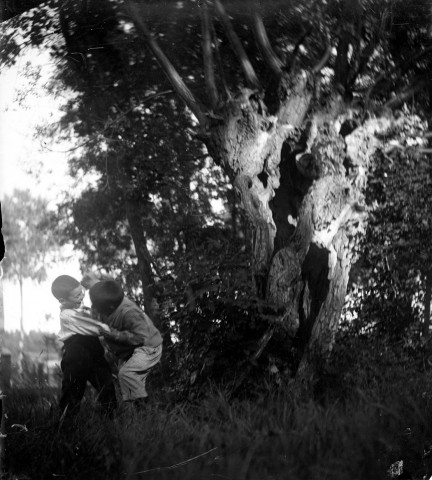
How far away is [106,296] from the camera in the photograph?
7.38 ft

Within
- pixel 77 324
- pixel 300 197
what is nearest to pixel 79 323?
pixel 77 324

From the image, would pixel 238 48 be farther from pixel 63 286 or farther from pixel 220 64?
pixel 63 286

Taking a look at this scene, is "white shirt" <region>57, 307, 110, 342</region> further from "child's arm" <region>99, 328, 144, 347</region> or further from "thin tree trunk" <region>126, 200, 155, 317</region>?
"thin tree trunk" <region>126, 200, 155, 317</region>

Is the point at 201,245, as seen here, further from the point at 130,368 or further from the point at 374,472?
the point at 374,472

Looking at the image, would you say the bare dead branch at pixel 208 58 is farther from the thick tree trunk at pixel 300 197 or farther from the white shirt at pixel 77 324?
the white shirt at pixel 77 324

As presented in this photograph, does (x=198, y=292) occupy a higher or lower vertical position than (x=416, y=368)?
higher

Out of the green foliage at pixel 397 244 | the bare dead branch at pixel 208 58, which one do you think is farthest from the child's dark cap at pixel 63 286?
the green foliage at pixel 397 244

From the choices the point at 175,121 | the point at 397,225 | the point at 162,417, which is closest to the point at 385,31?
the point at 397,225

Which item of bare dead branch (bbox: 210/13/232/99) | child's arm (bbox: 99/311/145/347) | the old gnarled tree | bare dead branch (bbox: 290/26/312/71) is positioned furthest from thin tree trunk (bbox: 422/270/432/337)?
child's arm (bbox: 99/311/145/347)

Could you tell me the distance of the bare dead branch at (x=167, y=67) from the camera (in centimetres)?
242

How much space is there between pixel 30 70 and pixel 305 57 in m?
0.89

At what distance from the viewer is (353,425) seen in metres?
Answer: 2.63

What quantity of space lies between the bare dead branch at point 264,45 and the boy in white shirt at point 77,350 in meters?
0.92

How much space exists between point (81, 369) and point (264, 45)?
1.15 meters
